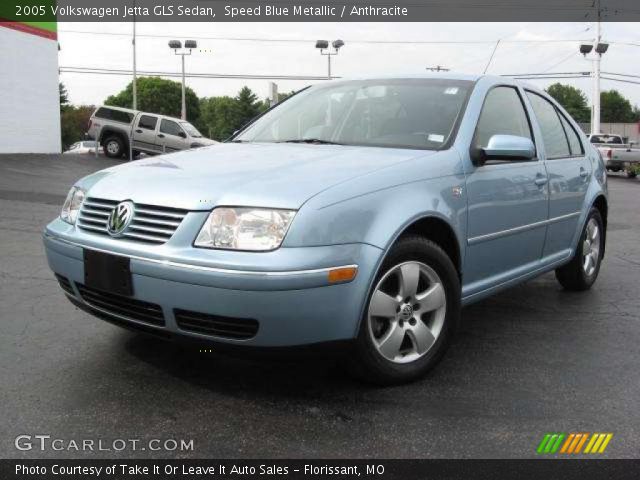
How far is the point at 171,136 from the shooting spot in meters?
22.7

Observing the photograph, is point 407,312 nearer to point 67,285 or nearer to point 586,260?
point 67,285

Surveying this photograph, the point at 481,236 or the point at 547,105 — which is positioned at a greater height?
the point at 547,105

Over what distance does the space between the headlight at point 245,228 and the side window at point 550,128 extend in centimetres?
250

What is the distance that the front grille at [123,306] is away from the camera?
9.44 ft

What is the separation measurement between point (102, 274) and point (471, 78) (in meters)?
2.53

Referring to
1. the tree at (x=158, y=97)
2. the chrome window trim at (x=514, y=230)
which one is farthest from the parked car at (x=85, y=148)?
the tree at (x=158, y=97)

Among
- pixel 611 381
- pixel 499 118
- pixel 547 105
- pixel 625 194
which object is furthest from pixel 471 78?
pixel 625 194

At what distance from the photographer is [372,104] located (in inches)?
162

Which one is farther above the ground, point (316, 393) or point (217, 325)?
point (217, 325)

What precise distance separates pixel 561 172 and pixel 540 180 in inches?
16.9

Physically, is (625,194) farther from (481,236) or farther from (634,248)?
(481,236)

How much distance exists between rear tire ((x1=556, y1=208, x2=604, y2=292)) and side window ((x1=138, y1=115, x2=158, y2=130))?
1954 cm
